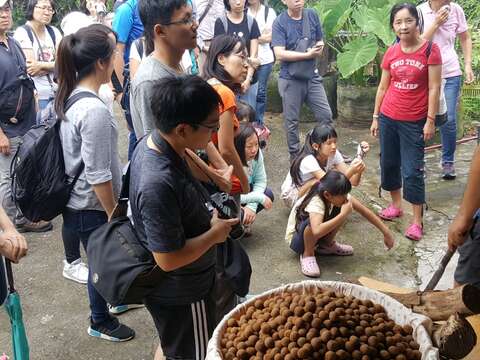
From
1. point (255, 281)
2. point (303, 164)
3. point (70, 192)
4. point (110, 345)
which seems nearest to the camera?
point (70, 192)

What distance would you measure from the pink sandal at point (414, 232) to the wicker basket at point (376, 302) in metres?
2.34

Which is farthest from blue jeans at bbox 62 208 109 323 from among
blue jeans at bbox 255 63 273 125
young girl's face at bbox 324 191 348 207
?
blue jeans at bbox 255 63 273 125

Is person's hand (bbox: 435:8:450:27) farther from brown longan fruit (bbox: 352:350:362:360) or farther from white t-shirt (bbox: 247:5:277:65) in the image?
brown longan fruit (bbox: 352:350:362:360)

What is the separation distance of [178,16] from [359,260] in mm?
2461

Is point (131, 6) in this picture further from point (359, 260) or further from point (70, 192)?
point (359, 260)

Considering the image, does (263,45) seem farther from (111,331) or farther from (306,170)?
(111,331)

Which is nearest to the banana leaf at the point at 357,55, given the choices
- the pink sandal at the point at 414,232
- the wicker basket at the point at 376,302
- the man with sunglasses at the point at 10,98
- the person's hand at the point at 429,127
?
the person's hand at the point at 429,127

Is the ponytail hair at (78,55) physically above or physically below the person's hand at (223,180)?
above

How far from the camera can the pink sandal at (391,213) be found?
4.78 metres

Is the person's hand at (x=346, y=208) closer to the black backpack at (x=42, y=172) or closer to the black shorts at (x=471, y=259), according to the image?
the black shorts at (x=471, y=259)

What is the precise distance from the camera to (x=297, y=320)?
1977 mm

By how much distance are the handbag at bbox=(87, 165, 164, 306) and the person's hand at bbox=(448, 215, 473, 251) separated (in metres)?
1.42

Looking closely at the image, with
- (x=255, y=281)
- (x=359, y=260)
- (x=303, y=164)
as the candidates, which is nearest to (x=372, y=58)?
(x=303, y=164)

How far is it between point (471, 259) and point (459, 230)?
0.16m
